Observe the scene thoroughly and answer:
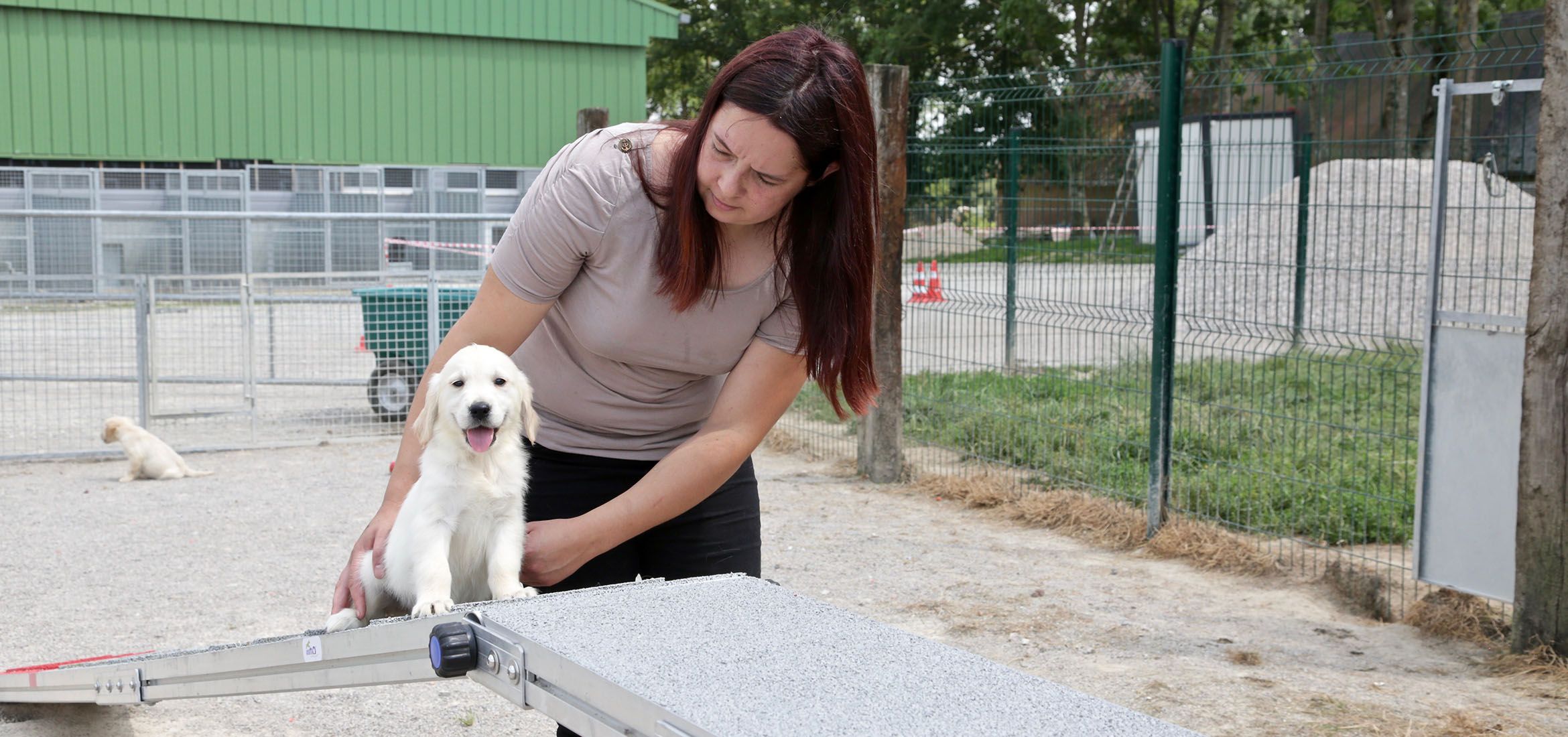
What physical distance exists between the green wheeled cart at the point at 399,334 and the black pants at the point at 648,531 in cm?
810

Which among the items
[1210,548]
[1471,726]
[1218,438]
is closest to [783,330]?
[1471,726]

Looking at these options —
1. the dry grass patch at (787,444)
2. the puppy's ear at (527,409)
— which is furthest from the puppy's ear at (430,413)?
the dry grass patch at (787,444)

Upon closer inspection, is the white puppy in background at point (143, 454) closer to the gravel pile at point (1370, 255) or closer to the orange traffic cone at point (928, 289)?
the orange traffic cone at point (928, 289)

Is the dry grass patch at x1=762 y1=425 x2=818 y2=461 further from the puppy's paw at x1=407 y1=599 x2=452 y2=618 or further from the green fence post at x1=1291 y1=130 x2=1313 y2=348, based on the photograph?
the puppy's paw at x1=407 y1=599 x2=452 y2=618

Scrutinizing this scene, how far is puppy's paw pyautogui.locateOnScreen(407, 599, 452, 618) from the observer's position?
2.78 m

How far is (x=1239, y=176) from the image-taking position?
8.09m

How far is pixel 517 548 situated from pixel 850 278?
0.98 metres

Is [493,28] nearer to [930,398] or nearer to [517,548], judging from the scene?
[930,398]

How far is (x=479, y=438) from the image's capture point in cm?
292

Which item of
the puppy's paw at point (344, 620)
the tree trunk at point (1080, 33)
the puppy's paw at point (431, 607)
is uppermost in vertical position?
the tree trunk at point (1080, 33)

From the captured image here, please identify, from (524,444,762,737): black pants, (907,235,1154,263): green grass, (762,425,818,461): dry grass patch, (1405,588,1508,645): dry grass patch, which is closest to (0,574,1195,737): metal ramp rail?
(524,444,762,737): black pants

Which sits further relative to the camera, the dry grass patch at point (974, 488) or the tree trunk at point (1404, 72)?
A: the dry grass patch at point (974, 488)

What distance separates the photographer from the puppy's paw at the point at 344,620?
3.08 meters

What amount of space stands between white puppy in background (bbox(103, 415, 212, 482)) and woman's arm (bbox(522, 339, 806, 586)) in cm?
714
